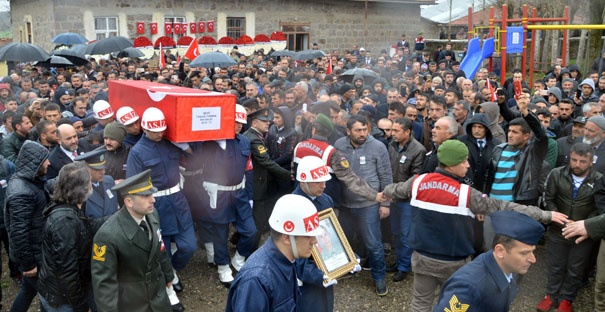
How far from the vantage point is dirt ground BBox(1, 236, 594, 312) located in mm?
5449

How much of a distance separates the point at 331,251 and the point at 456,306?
124cm

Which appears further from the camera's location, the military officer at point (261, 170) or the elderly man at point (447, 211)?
the military officer at point (261, 170)

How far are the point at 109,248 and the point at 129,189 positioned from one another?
398 mm

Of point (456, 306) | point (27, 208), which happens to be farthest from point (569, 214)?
point (27, 208)

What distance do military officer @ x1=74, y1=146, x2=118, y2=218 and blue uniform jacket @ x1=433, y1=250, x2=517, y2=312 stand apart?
266 cm

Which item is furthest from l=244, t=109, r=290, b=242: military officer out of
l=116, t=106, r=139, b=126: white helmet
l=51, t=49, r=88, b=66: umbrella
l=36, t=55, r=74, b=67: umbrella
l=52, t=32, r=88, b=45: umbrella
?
l=52, t=32, r=88, b=45: umbrella

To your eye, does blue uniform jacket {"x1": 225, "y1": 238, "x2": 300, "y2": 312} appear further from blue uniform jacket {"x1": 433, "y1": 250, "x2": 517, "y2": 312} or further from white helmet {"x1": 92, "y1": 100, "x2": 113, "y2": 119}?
white helmet {"x1": 92, "y1": 100, "x2": 113, "y2": 119}

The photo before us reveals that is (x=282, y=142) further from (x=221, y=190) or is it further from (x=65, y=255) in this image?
(x=65, y=255)

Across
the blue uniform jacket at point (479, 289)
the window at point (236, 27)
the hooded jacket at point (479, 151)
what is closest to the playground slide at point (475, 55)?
the hooded jacket at point (479, 151)

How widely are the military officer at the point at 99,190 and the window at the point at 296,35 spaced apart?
77.6 feet

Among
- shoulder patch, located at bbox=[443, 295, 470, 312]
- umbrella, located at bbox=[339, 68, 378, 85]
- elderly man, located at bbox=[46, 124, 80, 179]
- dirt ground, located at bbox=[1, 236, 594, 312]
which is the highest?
umbrella, located at bbox=[339, 68, 378, 85]

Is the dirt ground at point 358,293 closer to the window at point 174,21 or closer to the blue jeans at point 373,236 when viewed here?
the blue jeans at point 373,236

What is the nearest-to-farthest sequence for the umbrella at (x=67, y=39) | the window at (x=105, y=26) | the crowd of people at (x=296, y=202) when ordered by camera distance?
the crowd of people at (x=296, y=202) < the umbrella at (x=67, y=39) < the window at (x=105, y=26)

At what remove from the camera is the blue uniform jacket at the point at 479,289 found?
2.83 metres
